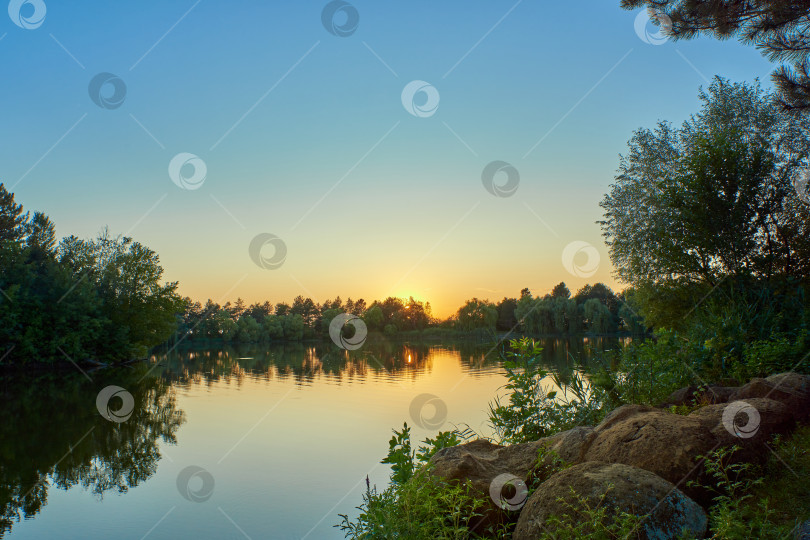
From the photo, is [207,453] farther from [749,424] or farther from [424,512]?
[749,424]

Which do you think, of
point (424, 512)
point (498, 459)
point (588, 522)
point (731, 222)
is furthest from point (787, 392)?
point (731, 222)

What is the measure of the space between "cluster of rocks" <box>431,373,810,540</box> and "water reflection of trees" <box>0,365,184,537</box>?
843 cm

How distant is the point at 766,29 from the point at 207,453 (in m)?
14.2

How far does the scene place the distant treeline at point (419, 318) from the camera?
266ft

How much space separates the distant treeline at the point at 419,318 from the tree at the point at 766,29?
6678cm

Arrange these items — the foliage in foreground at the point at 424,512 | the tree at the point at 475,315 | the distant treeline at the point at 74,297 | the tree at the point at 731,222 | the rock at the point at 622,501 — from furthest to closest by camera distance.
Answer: the tree at the point at 475,315
the distant treeline at the point at 74,297
the tree at the point at 731,222
the foliage in foreground at the point at 424,512
the rock at the point at 622,501

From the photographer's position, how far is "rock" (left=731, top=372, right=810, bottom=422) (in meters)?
5.57

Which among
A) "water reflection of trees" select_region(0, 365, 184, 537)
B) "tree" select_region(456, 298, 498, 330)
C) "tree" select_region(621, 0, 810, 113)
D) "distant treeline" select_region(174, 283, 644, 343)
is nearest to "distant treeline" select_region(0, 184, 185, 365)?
"water reflection of trees" select_region(0, 365, 184, 537)

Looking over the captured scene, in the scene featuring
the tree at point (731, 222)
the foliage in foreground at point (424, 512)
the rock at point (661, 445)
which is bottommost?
the foliage in foreground at point (424, 512)

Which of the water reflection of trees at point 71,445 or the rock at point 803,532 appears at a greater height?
the rock at point 803,532

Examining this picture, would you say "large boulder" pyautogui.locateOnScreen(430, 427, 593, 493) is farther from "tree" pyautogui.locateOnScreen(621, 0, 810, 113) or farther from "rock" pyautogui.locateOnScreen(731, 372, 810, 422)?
"tree" pyautogui.locateOnScreen(621, 0, 810, 113)

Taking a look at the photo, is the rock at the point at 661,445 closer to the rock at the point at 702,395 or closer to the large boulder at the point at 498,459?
the large boulder at the point at 498,459

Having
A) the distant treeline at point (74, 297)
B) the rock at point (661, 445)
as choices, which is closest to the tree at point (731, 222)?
the rock at point (661, 445)

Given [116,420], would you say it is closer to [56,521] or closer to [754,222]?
[56,521]
